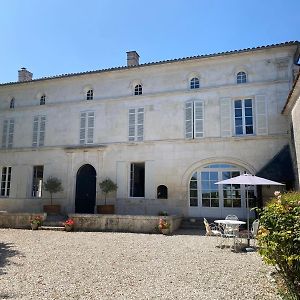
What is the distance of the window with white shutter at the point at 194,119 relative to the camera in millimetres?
14875

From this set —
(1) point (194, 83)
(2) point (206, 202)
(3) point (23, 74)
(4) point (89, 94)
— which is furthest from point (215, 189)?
(3) point (23, 74)

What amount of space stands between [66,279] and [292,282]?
3755mm

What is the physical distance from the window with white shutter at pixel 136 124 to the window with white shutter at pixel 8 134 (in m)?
7.50

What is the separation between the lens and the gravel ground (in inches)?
192

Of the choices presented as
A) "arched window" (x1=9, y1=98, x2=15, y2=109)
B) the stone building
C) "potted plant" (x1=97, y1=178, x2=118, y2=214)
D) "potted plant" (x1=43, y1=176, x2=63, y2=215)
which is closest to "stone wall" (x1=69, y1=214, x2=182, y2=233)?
"potted plant" (x1=97, y1=178, x2=118, y2=214)

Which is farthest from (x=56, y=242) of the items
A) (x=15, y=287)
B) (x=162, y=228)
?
(x=15, y=287)

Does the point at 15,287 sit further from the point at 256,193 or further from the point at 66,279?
the point at 256,193

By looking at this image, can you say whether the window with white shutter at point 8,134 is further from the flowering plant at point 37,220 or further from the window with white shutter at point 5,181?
the flowering plant at point 37,220

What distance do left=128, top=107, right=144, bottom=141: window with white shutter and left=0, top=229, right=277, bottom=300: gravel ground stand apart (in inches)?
264

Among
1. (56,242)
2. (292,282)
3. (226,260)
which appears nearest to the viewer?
(292,282)

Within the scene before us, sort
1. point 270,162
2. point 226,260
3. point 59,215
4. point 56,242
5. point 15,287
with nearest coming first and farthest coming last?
point 15,287, point 226,260, point 56,242, point 270,162, point 59,215

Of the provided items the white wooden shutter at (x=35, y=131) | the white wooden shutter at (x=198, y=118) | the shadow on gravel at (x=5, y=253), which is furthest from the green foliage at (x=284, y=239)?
the white wooden shutter at (x=35, y=131)

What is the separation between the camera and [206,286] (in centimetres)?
525

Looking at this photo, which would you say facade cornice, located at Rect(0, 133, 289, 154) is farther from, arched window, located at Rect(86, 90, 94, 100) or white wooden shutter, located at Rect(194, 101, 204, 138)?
arched window, located at Rect(86, 90, 94, 100)
